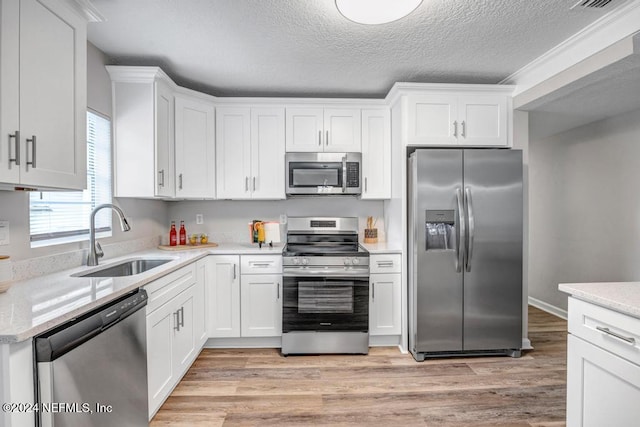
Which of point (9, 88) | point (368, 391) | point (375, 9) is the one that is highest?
point (375, 9)

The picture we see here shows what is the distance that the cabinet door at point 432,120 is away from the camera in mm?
2881

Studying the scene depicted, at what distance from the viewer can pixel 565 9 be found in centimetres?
193

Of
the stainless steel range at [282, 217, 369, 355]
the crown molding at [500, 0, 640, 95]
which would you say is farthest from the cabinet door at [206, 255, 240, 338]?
the crown molding at [500, 0, 640, 95]

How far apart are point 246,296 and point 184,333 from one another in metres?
0.70

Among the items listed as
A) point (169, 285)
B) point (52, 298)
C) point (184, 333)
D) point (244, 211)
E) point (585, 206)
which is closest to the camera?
point (52, 298)

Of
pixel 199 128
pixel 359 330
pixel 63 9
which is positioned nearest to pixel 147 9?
pixel 63 9

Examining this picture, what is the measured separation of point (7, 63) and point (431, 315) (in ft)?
9.93

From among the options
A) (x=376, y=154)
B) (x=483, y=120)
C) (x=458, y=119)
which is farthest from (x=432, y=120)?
(x=376, y=154)

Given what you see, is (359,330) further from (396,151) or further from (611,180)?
(611,180)

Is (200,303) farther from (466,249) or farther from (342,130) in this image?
(466,249)

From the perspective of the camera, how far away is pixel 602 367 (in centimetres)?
134

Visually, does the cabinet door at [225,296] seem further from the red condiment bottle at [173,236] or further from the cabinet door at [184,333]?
the red condiment bottle at [173,236]

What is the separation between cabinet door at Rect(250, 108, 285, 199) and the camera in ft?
10.6

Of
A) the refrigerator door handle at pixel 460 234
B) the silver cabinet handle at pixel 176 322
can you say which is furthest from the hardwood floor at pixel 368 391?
the refrigerator door handle at pixel 460 234
